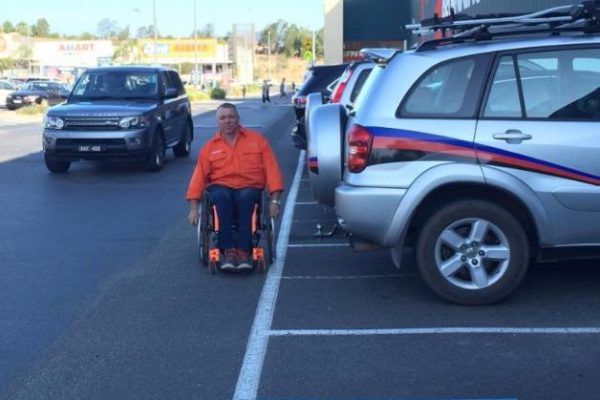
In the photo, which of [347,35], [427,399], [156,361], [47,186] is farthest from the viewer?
[347,35]

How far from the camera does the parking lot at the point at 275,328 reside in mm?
4676

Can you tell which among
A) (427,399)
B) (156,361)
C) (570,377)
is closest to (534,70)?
(570,377)

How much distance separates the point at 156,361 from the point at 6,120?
30.5m

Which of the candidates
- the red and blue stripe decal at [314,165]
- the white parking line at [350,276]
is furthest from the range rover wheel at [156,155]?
the white parking line at [350,276]

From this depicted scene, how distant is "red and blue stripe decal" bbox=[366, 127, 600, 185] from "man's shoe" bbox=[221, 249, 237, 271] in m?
1.70

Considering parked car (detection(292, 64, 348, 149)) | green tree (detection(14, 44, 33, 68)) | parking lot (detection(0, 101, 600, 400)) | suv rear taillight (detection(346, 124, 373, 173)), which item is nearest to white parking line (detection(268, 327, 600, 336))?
parking lot (detection(0, 101, 600, 400))

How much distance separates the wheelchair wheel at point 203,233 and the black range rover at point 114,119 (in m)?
6.92

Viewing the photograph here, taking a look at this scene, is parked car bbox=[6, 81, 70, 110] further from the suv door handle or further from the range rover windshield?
the suv door handle

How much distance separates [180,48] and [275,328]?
97.6m

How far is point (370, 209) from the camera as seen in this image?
5.98m

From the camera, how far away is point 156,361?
16.6 ft

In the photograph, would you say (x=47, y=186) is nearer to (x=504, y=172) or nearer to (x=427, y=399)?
(x=504, y=172)

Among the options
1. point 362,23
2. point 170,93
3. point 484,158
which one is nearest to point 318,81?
point 170,93

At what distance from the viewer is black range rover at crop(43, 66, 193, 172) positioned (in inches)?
547
